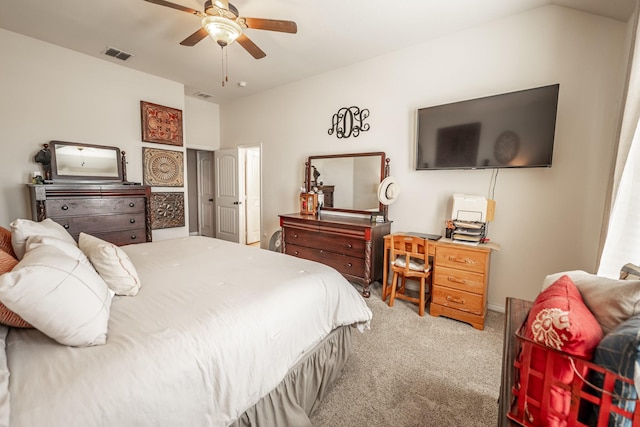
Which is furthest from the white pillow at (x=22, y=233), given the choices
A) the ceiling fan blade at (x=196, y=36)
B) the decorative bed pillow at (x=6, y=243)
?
the ceiling fan blade at (x=196, y=36)

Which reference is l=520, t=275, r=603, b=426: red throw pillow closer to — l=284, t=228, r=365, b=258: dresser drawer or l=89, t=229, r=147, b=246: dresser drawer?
l=284, t=228, r=365, b=258: dresser drawer

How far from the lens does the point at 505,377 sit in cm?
92

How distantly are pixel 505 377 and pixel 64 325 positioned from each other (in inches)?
59.2

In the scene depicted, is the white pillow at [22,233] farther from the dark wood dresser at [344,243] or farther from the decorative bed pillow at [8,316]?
the dark wood dresser at [344,243]

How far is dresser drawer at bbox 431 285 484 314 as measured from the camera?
2410mm

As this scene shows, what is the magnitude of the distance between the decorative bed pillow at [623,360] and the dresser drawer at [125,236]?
4.26m

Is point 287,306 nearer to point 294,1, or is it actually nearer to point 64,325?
point 64,325

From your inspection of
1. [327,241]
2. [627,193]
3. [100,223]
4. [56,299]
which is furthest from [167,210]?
[627,193]

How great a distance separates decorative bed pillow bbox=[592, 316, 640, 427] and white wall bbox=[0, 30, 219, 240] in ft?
16.1

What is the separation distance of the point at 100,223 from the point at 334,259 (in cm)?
292

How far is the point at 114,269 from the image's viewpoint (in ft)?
4.28

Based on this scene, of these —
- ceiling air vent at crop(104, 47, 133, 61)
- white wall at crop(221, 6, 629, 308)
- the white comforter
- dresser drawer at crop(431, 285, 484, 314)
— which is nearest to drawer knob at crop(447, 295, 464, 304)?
dresser drawer at crop(431, 285, 484, 314)

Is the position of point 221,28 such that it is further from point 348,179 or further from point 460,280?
point 460,280

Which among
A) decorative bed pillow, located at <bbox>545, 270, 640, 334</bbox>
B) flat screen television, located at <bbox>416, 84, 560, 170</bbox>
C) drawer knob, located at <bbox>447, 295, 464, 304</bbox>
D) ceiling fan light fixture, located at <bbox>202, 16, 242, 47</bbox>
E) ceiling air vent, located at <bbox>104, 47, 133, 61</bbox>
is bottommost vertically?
drawer knob, located at <bbox>447, 295, 464, 304</bbox>
